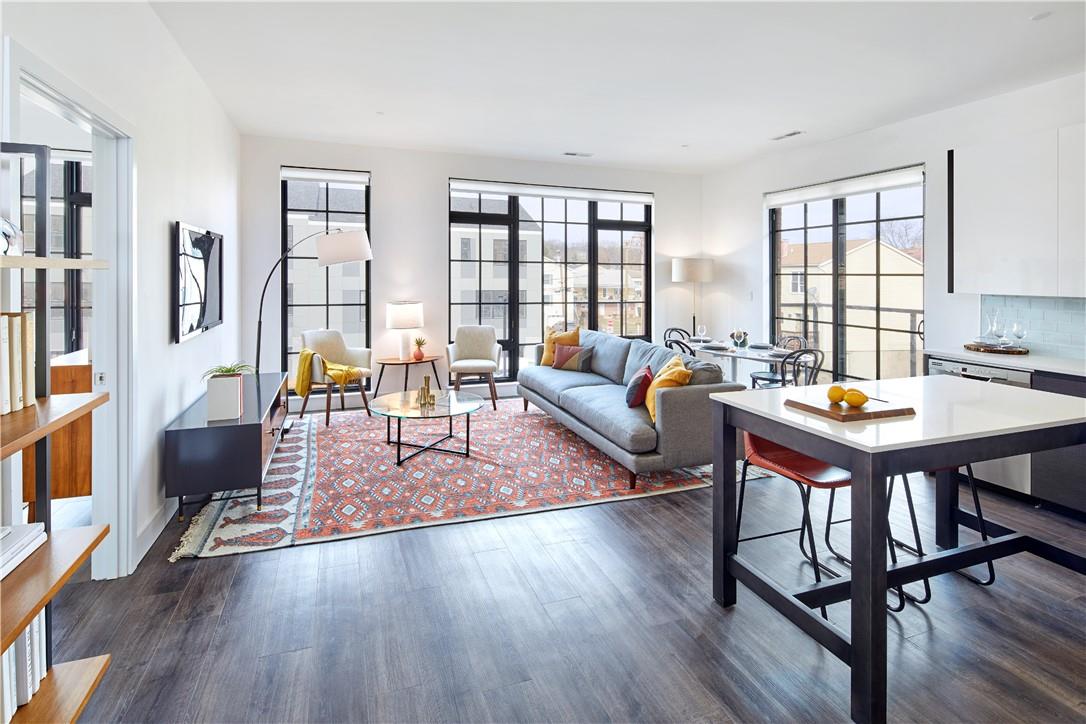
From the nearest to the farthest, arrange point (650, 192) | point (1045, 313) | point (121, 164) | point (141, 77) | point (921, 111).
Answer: point (121, 164) < point (141, 77) < point (1045, 313) < point (921, 111) < point (650, 192)

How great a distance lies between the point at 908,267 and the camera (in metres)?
5.30

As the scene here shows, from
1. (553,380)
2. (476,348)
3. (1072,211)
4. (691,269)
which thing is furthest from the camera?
(691,269)

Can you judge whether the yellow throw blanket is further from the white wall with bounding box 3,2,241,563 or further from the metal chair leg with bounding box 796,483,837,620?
the metal chair leg with bounding box 796,483,837,620

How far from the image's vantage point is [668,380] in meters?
3.96

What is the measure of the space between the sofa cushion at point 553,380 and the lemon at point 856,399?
Result: 315 cm

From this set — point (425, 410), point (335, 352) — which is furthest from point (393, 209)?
point (425, 410)

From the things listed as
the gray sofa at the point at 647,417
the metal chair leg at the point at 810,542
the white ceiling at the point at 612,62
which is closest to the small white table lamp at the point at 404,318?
the white ceiling at the point at 612,62

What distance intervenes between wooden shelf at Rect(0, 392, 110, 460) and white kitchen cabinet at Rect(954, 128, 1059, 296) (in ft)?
16.2

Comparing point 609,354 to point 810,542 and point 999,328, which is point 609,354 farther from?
point 810,542

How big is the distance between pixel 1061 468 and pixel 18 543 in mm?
4570

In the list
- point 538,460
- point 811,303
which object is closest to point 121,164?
point 538,460

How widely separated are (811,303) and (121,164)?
5859 mm

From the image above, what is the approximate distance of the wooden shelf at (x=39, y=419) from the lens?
1.21 metres

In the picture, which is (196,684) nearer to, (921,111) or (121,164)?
(121,164)
